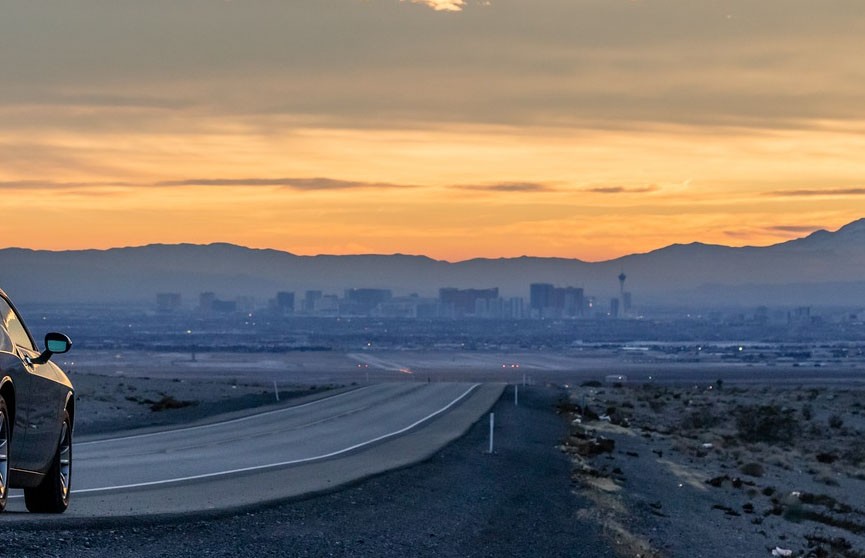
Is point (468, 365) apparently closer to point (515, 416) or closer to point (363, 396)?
point (363, 396)

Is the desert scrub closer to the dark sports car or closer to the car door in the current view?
the dark sports car

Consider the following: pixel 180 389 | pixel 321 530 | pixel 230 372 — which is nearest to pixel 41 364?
pixel 321 530

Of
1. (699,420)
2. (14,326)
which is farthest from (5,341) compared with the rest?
(699,420)

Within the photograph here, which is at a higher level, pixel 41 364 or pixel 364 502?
pixel 41 364

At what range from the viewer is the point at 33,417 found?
11344mm

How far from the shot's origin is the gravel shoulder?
1151 cm

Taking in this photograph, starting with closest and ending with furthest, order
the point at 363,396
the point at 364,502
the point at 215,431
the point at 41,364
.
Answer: the point at 41,364 < the point at 364,502 < the point at 215,431 < the point at 363,396

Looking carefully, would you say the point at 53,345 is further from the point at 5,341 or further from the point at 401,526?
the point at 401,526

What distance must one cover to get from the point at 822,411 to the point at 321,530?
51.2 meters

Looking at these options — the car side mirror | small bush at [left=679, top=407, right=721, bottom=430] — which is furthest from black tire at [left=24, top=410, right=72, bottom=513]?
small bush at [left=679, top=407, right=721, bottom=430]

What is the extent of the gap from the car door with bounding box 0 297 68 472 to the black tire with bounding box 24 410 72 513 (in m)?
0.36

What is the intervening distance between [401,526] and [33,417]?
5767 millimetres

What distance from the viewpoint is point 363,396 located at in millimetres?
55562

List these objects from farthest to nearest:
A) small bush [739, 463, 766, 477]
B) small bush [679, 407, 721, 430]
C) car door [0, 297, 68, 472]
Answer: small bush [679, 407, 721, 430], small bush [739, 463, 766, 477], car door [0, 297, 68, 472]
